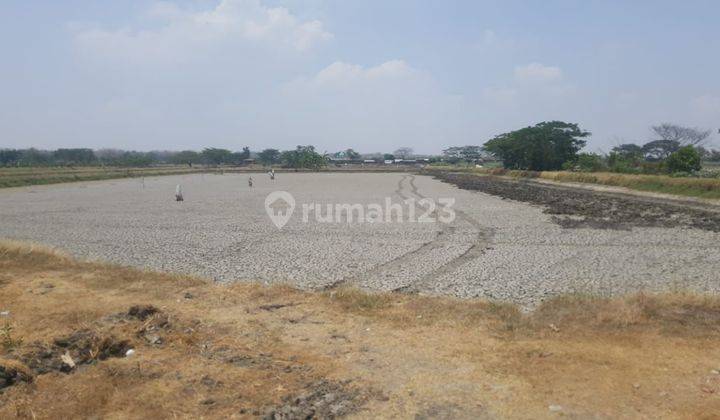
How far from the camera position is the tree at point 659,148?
262 ft

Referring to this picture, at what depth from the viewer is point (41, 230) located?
71.4 ft

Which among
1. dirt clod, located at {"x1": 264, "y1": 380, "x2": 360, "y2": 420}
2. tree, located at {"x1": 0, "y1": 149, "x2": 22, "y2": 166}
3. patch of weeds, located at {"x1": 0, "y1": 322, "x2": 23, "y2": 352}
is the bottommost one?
dirt clod, located at {"x1": 264, "y1": 380, "x2": 360, "y2": 420}

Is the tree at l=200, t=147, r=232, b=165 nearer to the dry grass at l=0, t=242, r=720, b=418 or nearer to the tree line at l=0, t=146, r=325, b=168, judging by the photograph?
the tree line at l=0, t=146, r=325, b=168

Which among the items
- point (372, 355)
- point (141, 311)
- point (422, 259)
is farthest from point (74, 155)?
point (372, 355)

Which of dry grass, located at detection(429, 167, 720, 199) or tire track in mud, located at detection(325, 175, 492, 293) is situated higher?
dry grass, located at detection(429, 167, 720, 199)

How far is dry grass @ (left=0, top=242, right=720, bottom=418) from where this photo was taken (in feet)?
17.6

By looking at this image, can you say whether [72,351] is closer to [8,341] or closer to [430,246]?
[8,341]

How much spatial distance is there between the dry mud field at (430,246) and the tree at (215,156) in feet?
387

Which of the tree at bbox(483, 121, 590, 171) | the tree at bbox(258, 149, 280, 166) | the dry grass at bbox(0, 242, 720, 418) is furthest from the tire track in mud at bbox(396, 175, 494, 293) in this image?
the tree at bbox(258, 149, 280, 166)

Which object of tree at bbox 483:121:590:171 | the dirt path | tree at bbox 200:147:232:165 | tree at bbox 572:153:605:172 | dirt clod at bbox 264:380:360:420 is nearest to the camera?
dirt clod at bbox 264:380:360:420

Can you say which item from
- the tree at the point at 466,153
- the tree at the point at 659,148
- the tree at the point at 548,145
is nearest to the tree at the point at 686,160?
the tree at the point at 548,145

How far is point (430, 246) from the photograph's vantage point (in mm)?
17000

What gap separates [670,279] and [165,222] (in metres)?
21.2

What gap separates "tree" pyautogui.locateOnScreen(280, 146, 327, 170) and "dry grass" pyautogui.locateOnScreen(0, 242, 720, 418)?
107 m
